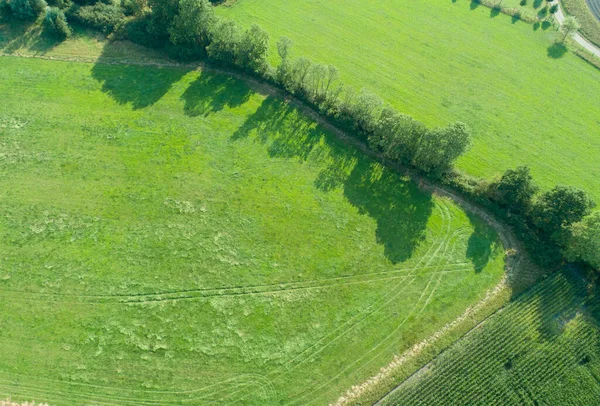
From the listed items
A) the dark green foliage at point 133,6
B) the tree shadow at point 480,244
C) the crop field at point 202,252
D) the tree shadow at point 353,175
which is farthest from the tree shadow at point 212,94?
the tree shadow at point 480,244

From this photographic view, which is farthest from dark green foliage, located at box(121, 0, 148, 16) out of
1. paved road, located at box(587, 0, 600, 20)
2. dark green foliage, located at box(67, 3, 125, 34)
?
paved road, located at box(587, 0, 600, 20)

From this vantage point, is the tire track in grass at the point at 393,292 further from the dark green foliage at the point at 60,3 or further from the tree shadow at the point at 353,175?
the dark green foliage at the point at 60,3

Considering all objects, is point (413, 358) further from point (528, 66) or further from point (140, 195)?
point (528, 66)

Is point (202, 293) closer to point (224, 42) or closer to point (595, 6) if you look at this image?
point (224, 42)

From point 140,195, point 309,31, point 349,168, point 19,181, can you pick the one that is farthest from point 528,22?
point 19,181

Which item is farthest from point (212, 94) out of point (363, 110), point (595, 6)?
point (595, 6)
